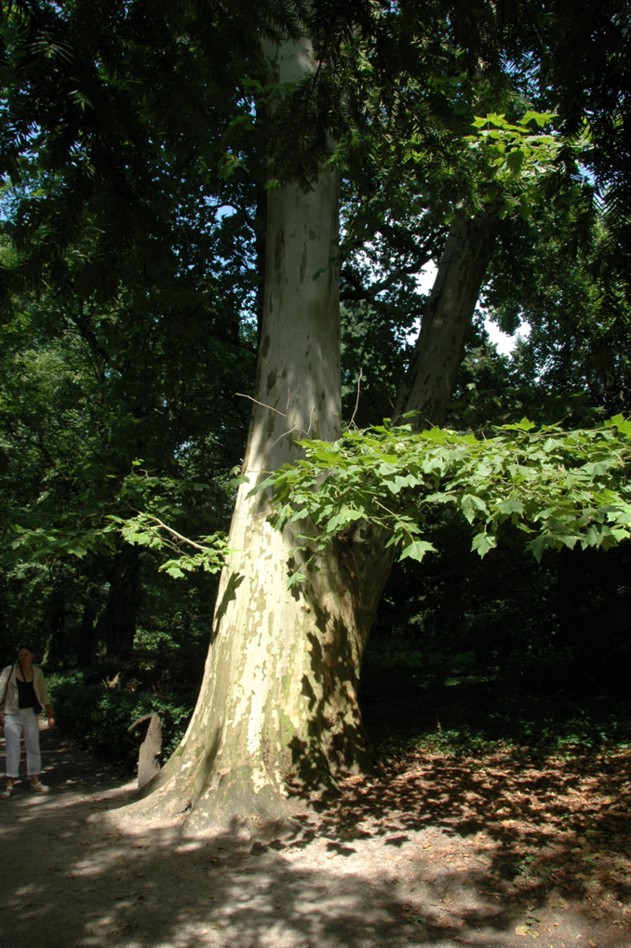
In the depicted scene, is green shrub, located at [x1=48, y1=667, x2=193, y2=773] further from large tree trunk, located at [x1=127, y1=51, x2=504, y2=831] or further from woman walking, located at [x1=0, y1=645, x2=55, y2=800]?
large tree trunk, located at [x1=127, y1=51, x2=504, y2=831]

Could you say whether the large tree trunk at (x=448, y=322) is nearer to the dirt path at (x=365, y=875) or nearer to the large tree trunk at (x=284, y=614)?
the large tree trunk at (x=284, y=614)

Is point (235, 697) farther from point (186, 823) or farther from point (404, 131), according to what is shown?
point (404, 131)

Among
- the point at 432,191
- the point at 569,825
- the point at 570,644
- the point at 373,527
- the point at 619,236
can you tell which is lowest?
the point at 569,825

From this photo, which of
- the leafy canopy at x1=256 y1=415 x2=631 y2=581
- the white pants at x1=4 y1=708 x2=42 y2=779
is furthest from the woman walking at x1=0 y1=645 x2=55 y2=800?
the leafy canopy at x1=256 y1=415 x2=631 y2=581

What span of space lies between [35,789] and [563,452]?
6648 millimetres

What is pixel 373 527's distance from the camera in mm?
6789

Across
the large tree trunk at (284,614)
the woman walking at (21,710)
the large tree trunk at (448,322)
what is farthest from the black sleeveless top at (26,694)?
the large tree trunk at (448,322)

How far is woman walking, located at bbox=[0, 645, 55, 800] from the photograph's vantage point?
7332 millimetres

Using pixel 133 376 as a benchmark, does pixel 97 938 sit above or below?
below

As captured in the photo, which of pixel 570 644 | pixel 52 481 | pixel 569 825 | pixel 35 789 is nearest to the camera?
pixel 569 825


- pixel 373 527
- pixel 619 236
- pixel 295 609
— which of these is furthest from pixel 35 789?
pixel 619 236

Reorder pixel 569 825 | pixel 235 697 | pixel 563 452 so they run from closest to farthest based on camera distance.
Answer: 1. pixel 563 452
2. pixel 569 825
3. pixel 235 697

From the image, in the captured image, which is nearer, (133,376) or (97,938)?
(97,938)

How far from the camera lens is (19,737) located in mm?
7461
